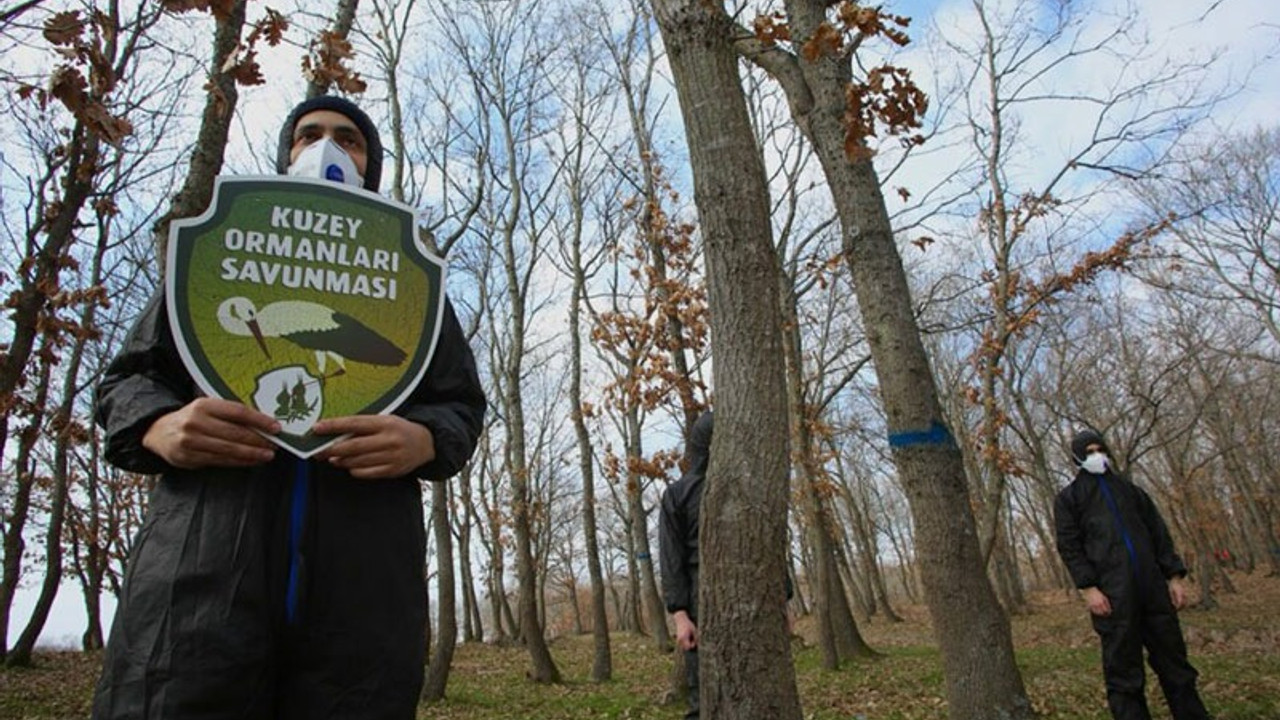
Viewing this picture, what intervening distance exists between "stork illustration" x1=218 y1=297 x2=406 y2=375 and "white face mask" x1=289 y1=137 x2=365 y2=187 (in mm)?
379

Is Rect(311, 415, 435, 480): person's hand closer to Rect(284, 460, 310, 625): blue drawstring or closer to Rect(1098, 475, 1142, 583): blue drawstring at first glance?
Rect(284, 460, 310, 625): blue drawstring

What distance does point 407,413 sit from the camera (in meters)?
1.66

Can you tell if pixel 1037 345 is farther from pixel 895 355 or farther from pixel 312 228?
pixel 312 228

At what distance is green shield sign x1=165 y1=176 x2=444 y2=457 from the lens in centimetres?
147

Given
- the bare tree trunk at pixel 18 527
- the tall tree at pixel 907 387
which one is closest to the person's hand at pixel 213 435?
the tall tree at pixel 907 387

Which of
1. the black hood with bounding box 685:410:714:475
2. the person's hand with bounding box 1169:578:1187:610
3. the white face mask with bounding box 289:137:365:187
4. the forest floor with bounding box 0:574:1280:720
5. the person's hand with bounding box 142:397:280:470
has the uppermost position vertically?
the white face mask with bounding box 289:137:365:187

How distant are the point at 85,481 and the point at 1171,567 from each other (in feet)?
85.9

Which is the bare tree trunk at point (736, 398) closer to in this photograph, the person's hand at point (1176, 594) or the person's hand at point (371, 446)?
the person's hand at point (371, 446)

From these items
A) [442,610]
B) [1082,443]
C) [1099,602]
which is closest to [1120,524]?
[1099,602]

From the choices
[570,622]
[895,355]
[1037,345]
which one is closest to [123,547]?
[895,355]

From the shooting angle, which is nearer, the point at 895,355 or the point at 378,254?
the point at 378,254

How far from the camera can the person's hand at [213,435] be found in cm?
136

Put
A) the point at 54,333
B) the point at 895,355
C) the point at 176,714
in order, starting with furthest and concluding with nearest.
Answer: the point at 54,333 < the point at 895,355 < the point at 176,714

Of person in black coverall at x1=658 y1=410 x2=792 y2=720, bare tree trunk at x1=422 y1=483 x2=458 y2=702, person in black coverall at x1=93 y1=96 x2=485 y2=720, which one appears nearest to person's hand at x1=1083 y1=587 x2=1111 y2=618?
person in black coverall at x1=658 y1=410 x2=792 y2=720
